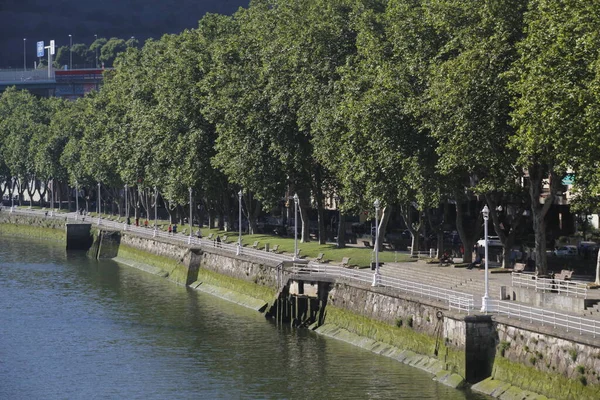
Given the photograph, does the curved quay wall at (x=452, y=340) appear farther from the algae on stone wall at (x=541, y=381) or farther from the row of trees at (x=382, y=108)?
the row of trees at (x=382, y=108)

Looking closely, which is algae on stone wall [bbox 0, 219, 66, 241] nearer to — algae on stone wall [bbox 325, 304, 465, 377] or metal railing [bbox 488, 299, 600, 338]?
algae on stone wall [bbox 325, 304, 465, 377]

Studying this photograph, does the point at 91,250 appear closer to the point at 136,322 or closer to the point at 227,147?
the point at 227,147

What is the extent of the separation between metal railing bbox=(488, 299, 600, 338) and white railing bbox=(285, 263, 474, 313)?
4.75ft

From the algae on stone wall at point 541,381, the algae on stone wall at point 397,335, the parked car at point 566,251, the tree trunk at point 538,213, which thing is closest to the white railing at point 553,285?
the tree trunk at point 538,213

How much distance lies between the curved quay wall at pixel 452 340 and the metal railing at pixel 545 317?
78cm

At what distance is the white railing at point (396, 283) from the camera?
57.1 metres

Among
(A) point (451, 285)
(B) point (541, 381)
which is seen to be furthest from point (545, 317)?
(A) point (451, 285)

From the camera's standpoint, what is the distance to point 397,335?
6175 centimetres

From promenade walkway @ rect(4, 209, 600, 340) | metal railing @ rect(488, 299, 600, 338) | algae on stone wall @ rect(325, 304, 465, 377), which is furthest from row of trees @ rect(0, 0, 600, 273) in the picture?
algae on stone wall @ rect(325, 304, 465, 377)

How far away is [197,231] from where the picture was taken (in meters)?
120

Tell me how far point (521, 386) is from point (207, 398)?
14.3 metres


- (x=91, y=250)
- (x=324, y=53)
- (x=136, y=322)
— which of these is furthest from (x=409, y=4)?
(x=91, y=250)

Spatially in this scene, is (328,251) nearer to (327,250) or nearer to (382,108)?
(327,250)

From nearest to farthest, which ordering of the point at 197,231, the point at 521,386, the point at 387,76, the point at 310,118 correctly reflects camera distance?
the point at 521,386
the point at 387,76
the point at 310,118
the point at 197,231
